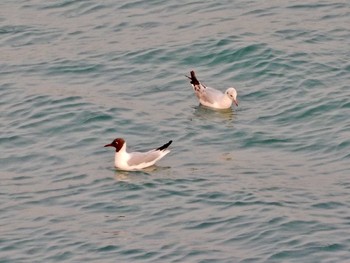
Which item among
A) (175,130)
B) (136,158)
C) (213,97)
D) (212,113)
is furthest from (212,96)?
(136,158)

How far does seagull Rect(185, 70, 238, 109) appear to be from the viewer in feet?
97.6

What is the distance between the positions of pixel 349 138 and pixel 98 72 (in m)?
7.73

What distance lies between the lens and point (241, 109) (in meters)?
29.8

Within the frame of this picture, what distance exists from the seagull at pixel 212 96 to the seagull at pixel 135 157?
3.95 m

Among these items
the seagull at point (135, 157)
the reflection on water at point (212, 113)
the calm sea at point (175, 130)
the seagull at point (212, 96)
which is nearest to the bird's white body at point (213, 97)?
the seagull at point (212, 96)

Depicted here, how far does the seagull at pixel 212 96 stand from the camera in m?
29.8

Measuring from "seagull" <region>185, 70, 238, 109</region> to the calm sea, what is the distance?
249 mm

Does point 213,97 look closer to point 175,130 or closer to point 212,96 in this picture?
point 212,96

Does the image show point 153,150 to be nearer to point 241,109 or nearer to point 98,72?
point 241,109

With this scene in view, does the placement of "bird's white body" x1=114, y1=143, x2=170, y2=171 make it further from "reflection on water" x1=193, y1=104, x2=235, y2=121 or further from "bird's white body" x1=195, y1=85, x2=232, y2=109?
"bird's white body" x1=195, y1=85, x2=232, y2=109

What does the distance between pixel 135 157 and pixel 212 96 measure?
441 centimetres

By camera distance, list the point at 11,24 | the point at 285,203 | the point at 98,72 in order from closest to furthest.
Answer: the point at 285,203 → the point at 98,72 → the point at 11,24

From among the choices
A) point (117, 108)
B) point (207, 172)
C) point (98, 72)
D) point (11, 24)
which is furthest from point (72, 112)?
point (11, 24)

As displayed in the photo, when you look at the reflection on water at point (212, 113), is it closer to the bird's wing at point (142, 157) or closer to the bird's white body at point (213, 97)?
the bird's white body at point (213, 97)
